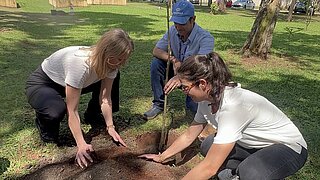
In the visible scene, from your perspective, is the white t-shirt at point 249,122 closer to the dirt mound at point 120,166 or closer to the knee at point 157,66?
the dirt mound at point 120,166

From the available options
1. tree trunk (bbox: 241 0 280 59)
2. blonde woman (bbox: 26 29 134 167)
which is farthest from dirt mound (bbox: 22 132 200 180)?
tree trunk (bbox: 241 0 280 59)

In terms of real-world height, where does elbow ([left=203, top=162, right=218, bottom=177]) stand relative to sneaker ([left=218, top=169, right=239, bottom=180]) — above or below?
above

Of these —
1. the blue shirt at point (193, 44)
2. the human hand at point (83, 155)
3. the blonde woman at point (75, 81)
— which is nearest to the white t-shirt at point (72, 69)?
the blonde woman at point (75, 81)

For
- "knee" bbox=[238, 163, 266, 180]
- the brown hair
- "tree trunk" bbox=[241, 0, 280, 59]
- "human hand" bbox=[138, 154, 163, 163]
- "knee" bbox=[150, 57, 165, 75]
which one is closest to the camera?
the brown hair

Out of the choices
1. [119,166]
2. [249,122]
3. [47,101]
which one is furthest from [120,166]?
[249,122]

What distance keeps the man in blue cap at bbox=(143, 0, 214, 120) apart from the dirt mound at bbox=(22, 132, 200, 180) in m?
0.58

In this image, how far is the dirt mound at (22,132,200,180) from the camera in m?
2.47

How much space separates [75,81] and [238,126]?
125cm

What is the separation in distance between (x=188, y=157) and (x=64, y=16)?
1296cm

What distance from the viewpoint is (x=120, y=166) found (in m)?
2.59

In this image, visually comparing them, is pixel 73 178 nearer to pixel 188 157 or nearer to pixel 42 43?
pixel 188 157

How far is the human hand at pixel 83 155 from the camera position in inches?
96.7

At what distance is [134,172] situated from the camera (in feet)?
8.36

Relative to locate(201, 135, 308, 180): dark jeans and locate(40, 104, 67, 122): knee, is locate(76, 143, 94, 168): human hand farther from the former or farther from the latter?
locate(201, 135, 308, 180): dark jeans
